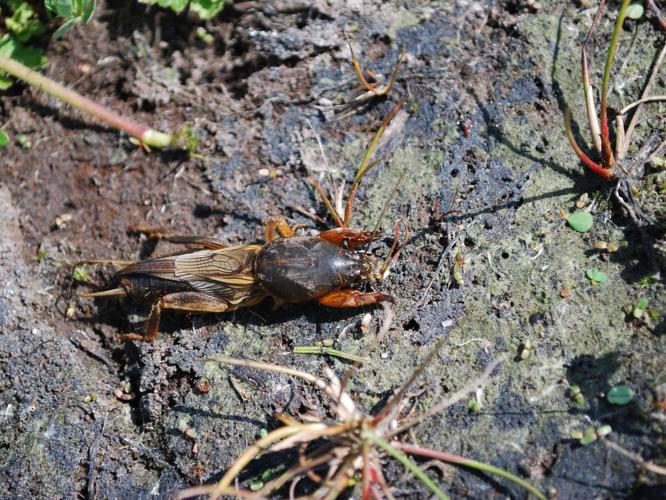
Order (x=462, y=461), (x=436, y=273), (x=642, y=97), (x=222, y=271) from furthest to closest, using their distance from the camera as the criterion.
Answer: (x=222, y=271) < (x=642, y=97) < (x=436, y=273) < (x=462, y=461)

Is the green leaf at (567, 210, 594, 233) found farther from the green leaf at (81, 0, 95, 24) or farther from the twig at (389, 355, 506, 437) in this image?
the green leaf at (81, 0, 95, 24)

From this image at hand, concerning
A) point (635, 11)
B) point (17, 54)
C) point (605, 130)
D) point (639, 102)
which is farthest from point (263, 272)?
point (635, 11)

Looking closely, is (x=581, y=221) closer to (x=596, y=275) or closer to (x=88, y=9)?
(x=596, y=275)

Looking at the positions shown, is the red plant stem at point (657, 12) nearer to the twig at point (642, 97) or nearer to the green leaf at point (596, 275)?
the twig at point (642, 97)

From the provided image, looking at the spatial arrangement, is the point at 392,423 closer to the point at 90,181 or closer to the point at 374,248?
the point at 374,248

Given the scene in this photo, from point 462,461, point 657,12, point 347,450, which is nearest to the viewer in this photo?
point 347,450
